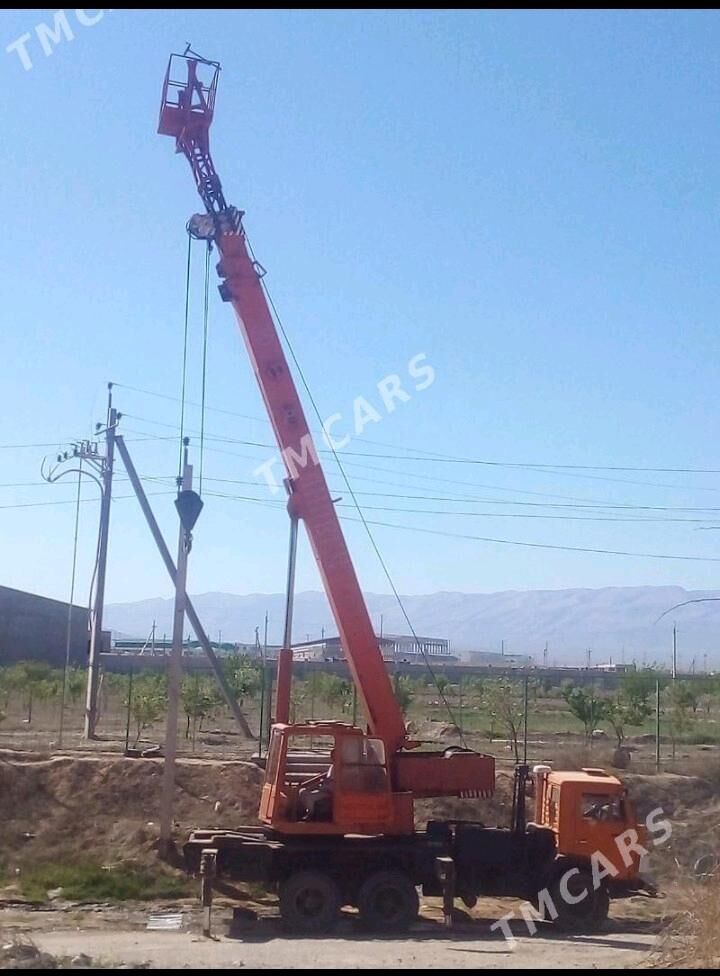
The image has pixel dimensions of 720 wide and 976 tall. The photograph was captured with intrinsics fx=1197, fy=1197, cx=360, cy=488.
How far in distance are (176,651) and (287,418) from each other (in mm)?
5160

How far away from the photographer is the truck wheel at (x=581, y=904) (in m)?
16.0

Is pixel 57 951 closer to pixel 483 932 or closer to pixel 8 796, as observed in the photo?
pixel 483 932

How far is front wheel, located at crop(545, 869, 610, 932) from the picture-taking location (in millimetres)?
15984

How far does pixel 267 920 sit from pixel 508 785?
783cm

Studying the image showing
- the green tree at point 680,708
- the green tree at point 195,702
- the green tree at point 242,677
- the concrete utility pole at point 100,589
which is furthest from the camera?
the green tree at point 242,677

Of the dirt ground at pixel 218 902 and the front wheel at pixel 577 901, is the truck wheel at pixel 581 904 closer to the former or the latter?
the front wheel at pixel 577 901

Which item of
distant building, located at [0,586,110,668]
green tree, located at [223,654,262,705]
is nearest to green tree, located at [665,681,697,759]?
green tree, located at [223,654,262,705]

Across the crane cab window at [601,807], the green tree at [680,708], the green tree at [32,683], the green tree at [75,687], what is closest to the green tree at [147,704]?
the green tree at [75,687]

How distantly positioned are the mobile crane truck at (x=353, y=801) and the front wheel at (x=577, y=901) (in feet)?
0.06

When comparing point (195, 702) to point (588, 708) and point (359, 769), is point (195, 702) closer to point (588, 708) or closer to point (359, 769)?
point (588, 708)

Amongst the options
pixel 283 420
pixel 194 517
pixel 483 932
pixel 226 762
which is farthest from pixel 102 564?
pixel 483 932

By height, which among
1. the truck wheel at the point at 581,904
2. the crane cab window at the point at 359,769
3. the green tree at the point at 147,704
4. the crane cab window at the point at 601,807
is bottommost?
the truck wheel at the point at 581,904

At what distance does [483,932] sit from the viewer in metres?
15.8

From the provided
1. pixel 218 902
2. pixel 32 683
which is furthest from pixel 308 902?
pixel 32 683
